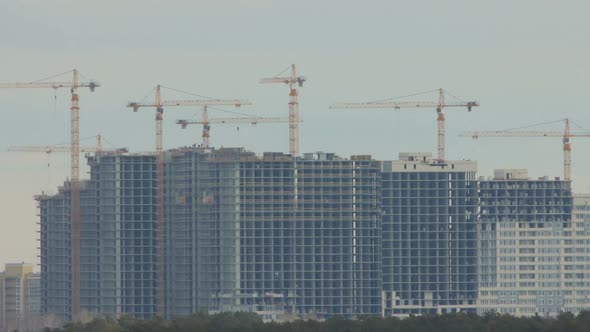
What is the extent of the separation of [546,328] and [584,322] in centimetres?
307

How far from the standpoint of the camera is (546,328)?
197000mm

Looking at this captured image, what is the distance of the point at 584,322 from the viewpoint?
648 ft
